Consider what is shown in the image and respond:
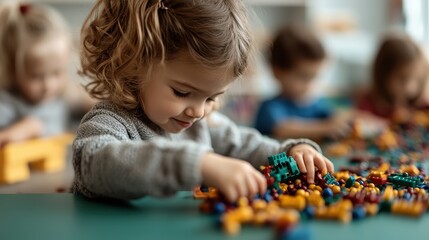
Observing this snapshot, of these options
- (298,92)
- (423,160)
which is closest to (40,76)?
(298,92)

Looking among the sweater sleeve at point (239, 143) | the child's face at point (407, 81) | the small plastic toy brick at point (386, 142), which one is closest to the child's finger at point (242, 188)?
the sweater sleeve at point (239, 143)

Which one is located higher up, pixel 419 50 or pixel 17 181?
pixel 419 50

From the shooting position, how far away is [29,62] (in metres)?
1.87

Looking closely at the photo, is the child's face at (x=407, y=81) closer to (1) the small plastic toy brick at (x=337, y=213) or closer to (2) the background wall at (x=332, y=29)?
(2) the background wall at (x=332, y=29)

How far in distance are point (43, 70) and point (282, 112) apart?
0.93m

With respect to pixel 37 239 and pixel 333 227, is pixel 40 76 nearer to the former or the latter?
pixel 37 239

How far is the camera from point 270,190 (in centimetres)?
79

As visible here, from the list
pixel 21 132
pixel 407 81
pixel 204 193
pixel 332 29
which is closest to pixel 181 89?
pixel 204 193

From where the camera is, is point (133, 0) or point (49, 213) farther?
point (133, 0)

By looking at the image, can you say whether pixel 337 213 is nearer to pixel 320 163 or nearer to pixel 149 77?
pixel 320 163

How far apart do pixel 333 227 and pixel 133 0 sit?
0.50 m

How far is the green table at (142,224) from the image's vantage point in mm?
614

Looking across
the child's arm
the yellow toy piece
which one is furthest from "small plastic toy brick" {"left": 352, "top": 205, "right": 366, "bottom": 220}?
the child's arm

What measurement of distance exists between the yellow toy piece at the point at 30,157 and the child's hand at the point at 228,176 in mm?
876
